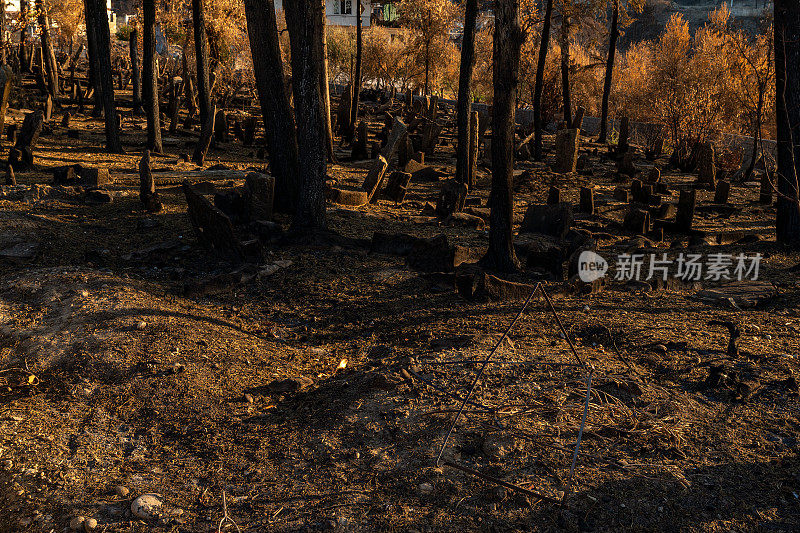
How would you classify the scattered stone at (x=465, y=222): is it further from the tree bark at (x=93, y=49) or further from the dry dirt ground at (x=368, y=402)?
the tree bark at (x=93, y=49)

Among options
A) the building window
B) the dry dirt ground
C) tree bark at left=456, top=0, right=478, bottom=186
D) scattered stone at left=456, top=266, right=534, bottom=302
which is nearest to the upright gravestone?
tree bark at left=456, top=0, right=478, bottom=186

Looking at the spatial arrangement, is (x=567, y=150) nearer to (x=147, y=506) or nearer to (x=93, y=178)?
(x=93, y=178)

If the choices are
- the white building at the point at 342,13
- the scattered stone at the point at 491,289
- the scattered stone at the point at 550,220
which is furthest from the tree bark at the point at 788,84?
the white building at the point at 342,13

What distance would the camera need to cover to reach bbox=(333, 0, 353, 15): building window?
61.5 metres

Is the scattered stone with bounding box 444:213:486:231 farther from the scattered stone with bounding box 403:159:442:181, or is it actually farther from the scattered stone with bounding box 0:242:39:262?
the scattered stone with bounding box 0:242:39:262

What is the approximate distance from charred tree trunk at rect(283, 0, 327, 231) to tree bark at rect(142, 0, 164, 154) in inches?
246

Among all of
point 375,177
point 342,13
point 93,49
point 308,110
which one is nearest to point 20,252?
point 308,110

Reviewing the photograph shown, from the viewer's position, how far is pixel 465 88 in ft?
40.7

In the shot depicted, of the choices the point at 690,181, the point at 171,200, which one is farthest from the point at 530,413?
the point at 690,181

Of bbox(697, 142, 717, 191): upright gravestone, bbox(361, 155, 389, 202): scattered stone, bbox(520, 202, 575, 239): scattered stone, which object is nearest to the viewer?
bbox(520, 202, 575, 239): scattered stone

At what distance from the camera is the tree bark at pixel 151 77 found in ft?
44.9

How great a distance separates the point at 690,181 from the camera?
16.1 m

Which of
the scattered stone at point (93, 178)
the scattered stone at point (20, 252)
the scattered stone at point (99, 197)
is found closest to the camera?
the scattered stone at point (20, 252)

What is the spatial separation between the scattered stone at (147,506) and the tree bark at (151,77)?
11675 mm
